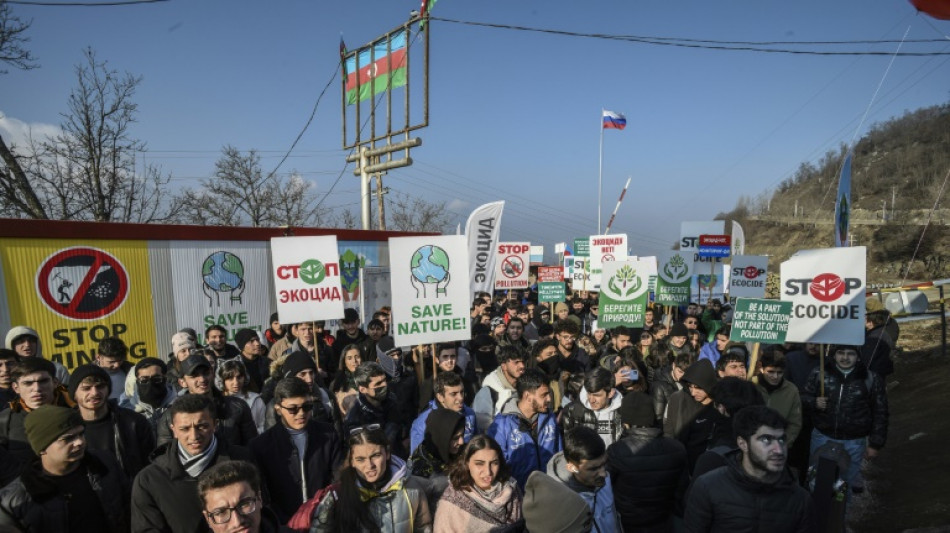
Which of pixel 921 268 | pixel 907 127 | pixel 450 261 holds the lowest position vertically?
pixel 921 268

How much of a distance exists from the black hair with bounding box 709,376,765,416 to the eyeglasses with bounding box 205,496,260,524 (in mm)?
3404

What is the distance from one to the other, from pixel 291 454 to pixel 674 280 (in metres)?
9.52

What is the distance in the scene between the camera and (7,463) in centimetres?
302

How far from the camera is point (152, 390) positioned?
4746 millimetres

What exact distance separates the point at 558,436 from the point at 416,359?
323 cm

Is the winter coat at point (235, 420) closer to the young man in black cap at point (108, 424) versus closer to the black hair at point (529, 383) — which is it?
the young man in black cap at point (108, 424)

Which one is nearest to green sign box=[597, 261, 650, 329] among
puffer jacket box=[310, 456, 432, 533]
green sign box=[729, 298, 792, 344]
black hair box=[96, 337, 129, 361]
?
green sign box=[729, 298, 792, 344]

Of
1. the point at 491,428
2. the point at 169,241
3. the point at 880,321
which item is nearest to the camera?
the point at 491,428

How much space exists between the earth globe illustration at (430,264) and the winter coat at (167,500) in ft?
12.6

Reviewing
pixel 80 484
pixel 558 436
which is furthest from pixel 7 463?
pixel 558 436

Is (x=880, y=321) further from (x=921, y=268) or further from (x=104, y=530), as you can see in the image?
(x=921, y=268)

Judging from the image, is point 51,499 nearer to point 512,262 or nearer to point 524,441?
point 524,441

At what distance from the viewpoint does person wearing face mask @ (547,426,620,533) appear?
9.78 ft

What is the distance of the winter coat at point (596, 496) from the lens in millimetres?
3047
